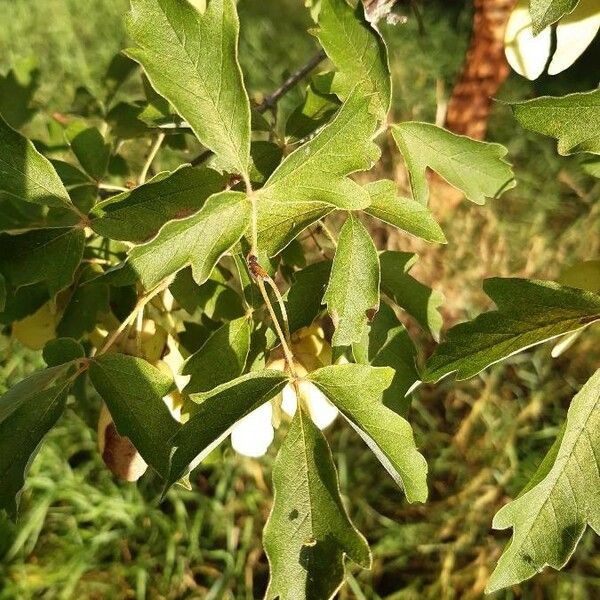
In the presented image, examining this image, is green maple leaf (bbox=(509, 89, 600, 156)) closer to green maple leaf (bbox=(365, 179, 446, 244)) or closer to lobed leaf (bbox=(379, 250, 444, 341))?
green maple leaf (bbox=(365, 179, 446, 244))

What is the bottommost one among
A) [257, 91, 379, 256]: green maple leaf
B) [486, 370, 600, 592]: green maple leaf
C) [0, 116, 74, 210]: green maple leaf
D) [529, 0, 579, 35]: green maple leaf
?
[486, 370, 600, 592]: green maple leaf

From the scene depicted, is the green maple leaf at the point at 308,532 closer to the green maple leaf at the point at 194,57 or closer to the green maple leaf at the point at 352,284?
the green maple leaf at the point at 352,284

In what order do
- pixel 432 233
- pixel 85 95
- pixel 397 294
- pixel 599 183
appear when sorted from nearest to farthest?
pixel 432 233 → pixel 397 294 → pixel 85 95 → pixel 599 183

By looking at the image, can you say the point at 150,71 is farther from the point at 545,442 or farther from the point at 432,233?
the point at 545,442

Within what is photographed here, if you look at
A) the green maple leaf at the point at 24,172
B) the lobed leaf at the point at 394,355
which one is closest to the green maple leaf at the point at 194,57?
the green maple leaf at the point at 24,172

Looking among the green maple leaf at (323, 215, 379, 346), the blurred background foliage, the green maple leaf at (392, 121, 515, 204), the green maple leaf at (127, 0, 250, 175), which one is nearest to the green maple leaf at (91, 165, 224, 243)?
the green maple leaf at (127, 0, 250, 175)

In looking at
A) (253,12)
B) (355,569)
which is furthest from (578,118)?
(253,12)
